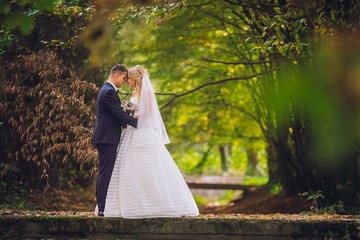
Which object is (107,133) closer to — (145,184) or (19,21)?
(145,184)

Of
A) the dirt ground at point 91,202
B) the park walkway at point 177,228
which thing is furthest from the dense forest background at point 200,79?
the park walkway at point 177,228

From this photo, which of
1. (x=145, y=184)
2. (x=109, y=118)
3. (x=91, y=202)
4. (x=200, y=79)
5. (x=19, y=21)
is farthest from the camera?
(x=200, y=79)

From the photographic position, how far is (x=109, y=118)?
546cm

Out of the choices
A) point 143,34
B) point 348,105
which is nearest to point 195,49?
point 143,34

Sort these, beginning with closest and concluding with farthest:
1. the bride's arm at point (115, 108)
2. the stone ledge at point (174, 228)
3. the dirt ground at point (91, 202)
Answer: the stone ledge at point (174, 228), the bride's arm at point (115, 108), the dirt ground at point (91, 202)

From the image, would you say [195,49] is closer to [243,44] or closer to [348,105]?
[243,44]

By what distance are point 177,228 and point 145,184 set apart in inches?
28.9

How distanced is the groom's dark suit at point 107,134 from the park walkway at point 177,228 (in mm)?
588

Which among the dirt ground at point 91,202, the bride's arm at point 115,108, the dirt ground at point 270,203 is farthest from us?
the dirt ground at point 91,202

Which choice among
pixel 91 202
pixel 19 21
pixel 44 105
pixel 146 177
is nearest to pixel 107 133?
pixel 146 177

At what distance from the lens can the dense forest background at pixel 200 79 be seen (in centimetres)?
672

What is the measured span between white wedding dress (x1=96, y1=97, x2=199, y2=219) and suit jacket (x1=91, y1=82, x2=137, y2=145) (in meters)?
0.20

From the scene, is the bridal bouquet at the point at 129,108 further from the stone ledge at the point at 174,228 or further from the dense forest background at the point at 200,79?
the stone ledge at the point at 174,228

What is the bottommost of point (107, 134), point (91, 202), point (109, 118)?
point (91, 202)
